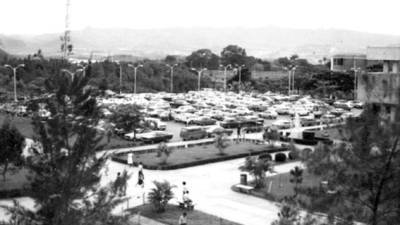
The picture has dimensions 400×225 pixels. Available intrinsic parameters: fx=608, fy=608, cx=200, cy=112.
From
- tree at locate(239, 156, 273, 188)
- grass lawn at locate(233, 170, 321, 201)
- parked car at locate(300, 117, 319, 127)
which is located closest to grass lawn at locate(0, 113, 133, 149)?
tree at locate(239, 156, 273, 188)

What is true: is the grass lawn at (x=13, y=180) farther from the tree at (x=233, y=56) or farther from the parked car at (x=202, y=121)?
the tree at (x=233, y=56)

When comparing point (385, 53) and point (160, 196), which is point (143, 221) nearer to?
point (160, 196)

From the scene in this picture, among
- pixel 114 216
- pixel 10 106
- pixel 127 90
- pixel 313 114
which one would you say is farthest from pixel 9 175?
pixel 127 90

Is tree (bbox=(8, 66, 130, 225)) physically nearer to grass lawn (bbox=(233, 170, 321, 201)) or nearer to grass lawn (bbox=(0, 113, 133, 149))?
grass lawn (bbox=(233, 170, 321, 201))

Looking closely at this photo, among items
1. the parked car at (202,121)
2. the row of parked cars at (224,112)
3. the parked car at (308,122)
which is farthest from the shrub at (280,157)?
the parked car at (308,122)

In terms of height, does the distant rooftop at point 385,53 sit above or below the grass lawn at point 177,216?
above

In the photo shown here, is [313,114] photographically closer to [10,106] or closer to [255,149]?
[255,149]
